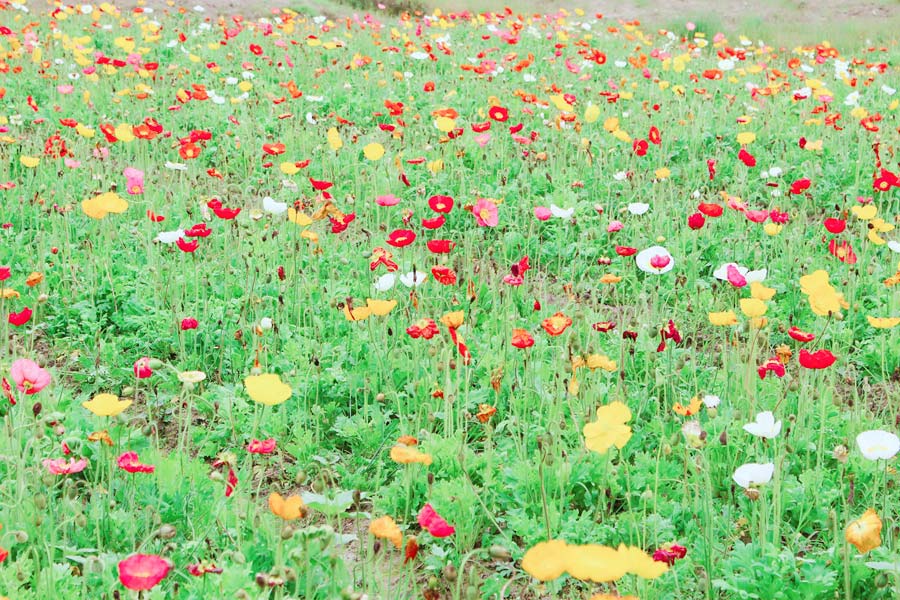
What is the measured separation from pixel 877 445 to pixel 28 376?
7.11 feet

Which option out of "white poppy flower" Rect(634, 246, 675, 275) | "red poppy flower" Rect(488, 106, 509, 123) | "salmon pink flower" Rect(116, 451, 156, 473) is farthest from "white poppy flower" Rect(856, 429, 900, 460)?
"red poppy flower" Rect(488, 106, 509, 123)

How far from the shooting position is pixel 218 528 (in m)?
2.36

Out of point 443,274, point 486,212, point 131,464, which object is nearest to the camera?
point 131,464

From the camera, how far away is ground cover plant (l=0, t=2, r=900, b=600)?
7.28 ft

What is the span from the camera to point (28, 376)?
2.26 meters

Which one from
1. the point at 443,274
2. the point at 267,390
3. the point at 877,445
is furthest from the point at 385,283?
the point at 877,445

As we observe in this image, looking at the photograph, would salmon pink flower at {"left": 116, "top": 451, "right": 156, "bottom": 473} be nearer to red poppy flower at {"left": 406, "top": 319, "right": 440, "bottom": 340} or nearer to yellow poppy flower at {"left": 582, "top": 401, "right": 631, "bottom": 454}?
red poppy flower at {"left": 406, "top": 319, "right": 440, "bottom": 340}

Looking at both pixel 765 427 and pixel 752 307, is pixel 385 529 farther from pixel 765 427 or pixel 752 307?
pixel 752 307

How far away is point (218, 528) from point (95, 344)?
1.38 metres

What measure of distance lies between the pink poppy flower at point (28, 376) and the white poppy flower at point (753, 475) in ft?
→ 5.88

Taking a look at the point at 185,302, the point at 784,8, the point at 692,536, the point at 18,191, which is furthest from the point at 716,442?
the point at 784,8

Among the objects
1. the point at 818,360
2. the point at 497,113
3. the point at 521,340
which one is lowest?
the point at 521,340

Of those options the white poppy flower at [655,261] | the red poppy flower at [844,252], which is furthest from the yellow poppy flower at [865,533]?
the red poppy flower at [844,252]

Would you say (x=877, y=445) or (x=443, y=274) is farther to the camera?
(x=443, y=274)
